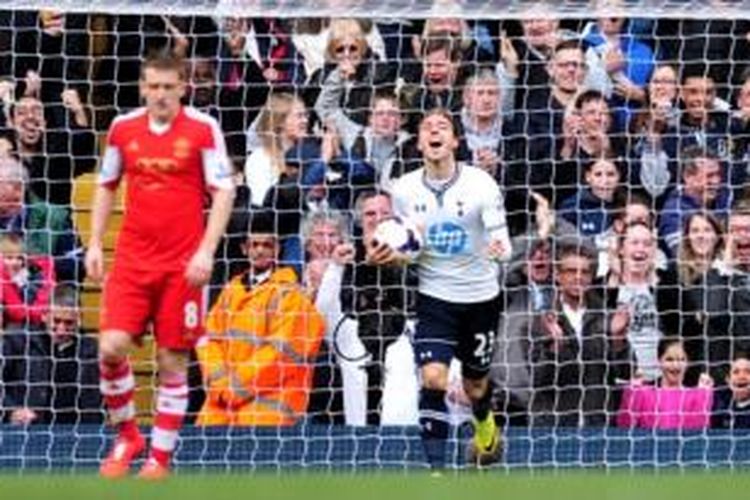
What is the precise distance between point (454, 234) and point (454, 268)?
157 millimetres

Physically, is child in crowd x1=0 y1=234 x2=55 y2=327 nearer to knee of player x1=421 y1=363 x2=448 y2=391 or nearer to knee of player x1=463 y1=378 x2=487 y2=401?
knee of player x1=421 y1=363 x2=448 y2=391

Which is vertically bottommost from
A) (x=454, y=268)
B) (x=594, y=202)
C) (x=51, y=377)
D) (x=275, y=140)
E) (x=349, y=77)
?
(x=51, y=377)

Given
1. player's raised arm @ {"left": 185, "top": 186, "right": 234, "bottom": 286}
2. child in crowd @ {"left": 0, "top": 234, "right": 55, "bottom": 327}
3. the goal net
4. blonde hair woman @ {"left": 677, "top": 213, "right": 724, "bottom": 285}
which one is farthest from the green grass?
blonde hair woman @ {"left": 677, "top": 213, "right": 724, "bottom": 285}

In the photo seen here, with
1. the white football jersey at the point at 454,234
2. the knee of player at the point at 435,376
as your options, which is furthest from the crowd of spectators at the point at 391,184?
the knee of player at the point at 435,376

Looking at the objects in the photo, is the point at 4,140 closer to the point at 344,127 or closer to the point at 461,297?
the point at 344,127

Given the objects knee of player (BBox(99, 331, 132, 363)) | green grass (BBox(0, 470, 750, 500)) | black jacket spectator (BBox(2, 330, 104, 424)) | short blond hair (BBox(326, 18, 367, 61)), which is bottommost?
black jacket spectator (BBox(2, 330, 104, 424))

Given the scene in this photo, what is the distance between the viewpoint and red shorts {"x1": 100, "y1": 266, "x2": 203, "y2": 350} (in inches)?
450

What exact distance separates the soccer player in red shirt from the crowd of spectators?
73.9 inches

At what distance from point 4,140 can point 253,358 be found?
1696 mm

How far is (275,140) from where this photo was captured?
1405 cm

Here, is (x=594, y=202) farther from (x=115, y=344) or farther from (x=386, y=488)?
(x=386, y=488)

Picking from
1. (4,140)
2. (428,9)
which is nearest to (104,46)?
(4,140)

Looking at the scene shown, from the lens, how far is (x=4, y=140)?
13.9 meters

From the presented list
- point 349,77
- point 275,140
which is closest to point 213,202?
point 275,140
